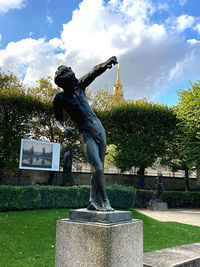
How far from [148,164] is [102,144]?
64.8ft

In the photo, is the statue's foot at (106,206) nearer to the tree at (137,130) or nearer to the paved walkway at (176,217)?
the paved walkway at (176,217)

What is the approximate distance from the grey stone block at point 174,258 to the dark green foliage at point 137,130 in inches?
700

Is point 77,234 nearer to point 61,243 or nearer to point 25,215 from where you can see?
point 61,243

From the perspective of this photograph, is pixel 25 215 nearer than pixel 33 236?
No

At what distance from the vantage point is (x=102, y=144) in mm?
3920

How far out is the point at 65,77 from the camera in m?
3.79

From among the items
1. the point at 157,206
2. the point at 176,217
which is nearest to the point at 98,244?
the point at 176,217

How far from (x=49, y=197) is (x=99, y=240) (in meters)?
9.77

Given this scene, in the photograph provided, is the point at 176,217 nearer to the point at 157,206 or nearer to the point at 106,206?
the point at 157,206

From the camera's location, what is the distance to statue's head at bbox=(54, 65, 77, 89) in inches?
149

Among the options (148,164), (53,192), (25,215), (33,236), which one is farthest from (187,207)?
(33,236)

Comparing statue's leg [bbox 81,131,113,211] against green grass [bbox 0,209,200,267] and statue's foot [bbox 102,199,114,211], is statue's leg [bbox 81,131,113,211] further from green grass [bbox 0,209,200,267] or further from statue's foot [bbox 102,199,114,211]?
green grass [bbox 0,209,200,267]

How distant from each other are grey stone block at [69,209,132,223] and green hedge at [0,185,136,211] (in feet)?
28.6

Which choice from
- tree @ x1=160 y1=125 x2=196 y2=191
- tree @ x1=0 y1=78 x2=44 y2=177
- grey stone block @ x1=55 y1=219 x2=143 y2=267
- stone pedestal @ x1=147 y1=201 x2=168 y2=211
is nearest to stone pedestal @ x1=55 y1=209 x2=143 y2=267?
grey stone block @ x1=55 y1=219 x2=143 y2=267
